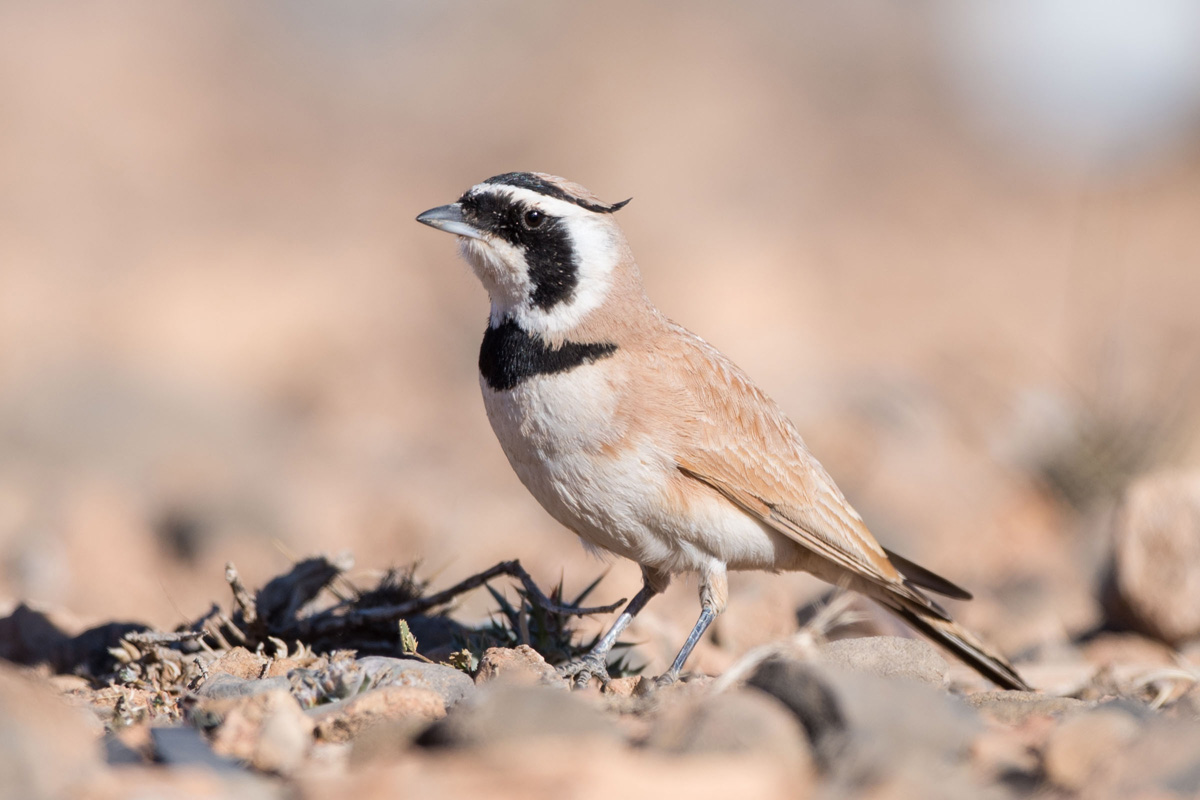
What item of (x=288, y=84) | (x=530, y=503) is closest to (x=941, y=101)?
(x=288, y=84)

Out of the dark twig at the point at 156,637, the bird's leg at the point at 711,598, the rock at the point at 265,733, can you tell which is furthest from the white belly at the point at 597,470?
the rock at the point at 265,733

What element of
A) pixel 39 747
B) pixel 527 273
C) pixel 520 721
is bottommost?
pixel 520 721

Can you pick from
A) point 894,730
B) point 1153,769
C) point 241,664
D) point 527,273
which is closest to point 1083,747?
point 1153,769

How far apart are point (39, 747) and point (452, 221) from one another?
289cm

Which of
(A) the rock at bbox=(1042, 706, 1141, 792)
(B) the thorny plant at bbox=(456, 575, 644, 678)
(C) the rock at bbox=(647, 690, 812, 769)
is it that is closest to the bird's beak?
(B) the thorny plant at bbox=(456, 575, 644, 678)

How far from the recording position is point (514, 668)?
4.14 metres

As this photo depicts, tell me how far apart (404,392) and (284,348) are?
97.6 inches

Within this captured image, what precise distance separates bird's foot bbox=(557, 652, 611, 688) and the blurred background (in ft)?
2.75

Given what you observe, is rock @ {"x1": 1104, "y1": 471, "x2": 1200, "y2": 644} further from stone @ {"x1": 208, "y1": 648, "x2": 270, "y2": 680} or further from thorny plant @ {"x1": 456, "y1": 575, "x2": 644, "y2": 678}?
stone @ {"x1": 208, "y1": 648, "x2": 270, "y2": 680}

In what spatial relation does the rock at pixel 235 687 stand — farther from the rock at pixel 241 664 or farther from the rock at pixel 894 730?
the rock at pixel 894 730

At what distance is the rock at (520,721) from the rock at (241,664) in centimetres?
163

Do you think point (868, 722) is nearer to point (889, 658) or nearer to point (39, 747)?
point (889, 658)

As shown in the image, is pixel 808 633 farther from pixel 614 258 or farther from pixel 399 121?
pixel 399 121

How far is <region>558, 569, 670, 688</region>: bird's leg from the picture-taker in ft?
14.9
